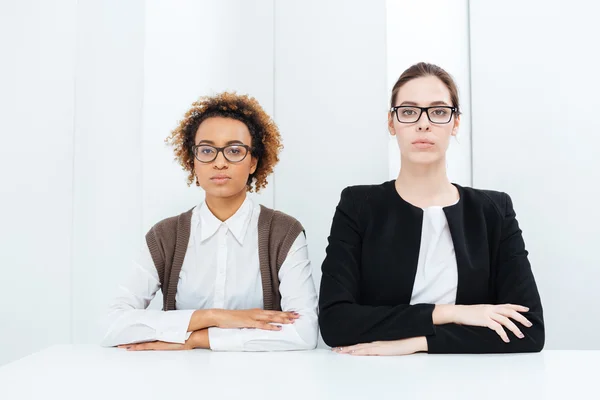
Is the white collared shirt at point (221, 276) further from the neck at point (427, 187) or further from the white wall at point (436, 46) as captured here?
the white wall at point (436, 46)

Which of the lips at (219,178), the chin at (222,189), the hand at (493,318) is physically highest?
the lips at (219,178)

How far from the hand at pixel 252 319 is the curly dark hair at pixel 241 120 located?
2.04 ft

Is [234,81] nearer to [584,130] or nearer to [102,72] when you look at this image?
[102,72]

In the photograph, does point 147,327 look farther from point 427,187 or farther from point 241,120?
point 427,187

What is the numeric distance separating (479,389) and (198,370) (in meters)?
0.74

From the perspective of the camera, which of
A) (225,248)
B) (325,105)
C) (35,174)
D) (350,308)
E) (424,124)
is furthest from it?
(35,174)

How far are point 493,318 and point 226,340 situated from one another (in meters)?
0.87

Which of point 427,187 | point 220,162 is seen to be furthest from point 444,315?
point 220,162

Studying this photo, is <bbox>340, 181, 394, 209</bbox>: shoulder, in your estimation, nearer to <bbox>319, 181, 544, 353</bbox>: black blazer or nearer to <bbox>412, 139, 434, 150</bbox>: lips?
<bbox>319, 181, 544, 353</bbox>: black blazer

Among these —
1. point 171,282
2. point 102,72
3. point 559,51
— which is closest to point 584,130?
point 559,51

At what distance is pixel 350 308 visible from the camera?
194cm

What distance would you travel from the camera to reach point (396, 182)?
2264 millimetres

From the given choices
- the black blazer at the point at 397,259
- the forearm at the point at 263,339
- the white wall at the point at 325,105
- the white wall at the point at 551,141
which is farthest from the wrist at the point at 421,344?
the white wall at the point at 551,141

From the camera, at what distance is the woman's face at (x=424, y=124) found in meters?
2.07
